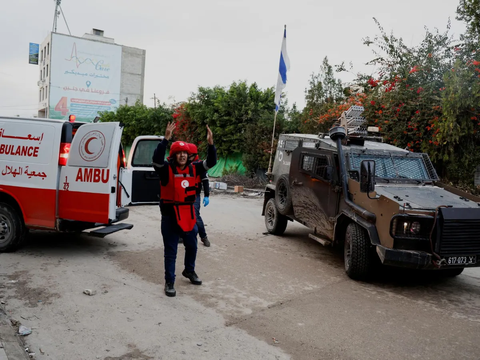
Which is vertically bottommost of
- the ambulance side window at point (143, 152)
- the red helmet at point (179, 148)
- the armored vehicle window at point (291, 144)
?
the ambulance side window at point (143, 152)

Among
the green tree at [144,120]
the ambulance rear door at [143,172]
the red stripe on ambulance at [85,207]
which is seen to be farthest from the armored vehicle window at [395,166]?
the green tree at [144,120]

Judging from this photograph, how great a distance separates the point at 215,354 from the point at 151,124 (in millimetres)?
Answer: 25560

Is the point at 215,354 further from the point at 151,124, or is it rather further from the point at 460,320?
the point at 151,124

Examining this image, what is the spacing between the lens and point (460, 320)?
15.5 ft

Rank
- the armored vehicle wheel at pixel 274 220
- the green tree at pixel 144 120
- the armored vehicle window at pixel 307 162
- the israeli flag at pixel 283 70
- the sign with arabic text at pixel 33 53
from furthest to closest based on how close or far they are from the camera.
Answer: the sign with arabic text at pixel 33 53
the green tree at pixel 144 120
the israeli flag at pixel 283 70
the armored vehicle wheel at pixel 274 220
the armored vehicle window at pixel 307 162

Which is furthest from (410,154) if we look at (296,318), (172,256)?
(172,256)

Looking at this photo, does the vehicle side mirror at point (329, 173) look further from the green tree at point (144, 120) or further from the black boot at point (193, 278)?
the green tree at point (144, 120)

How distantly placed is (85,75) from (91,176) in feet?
184

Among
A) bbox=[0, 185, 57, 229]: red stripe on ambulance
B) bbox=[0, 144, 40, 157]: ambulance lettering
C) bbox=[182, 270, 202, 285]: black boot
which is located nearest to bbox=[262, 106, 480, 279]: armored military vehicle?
bbox=[182, 270, 202, 285]: black boot

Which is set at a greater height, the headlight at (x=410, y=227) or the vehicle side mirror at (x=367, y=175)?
the vehicle side mirror at (x=367, y=175)

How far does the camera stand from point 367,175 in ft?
18.9

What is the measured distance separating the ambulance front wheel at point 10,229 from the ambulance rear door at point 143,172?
278cm

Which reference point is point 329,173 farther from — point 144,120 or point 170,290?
point 144,120

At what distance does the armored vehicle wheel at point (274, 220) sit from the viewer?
8.85m
